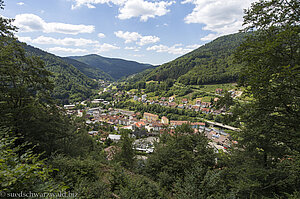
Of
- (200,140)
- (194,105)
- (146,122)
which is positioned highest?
(200,140)

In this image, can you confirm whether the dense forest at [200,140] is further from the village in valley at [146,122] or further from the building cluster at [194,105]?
the building cluster at [194,105]

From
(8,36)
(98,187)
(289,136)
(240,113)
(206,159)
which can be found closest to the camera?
(289,136)

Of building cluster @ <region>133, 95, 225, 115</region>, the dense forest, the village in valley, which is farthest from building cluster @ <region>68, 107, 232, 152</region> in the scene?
the dense forest

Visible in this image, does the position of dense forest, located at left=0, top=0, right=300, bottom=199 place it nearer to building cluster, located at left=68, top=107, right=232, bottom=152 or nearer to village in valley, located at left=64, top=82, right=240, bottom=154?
village in valley, located at left=64, top=82, right=240, bottom=154

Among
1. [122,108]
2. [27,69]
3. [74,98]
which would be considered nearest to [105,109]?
[122,108]

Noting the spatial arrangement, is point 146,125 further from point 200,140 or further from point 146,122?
point 200,140

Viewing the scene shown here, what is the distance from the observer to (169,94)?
8988 centimetres

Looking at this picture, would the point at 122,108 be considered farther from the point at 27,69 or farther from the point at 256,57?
the point at 256,57

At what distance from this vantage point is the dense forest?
3949mm

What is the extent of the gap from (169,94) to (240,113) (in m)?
84.4

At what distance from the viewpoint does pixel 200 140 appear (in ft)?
36.7

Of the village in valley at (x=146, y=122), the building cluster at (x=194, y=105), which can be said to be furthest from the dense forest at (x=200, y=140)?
the building cluster at (x=194, y=105)

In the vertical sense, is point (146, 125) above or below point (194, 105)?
below

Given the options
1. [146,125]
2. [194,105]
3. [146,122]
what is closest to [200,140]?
[146,125]
